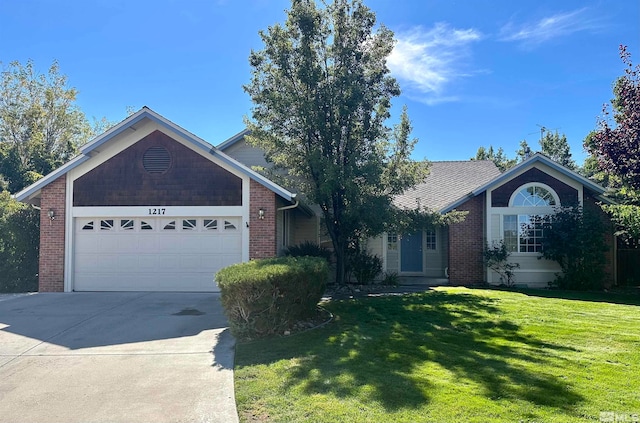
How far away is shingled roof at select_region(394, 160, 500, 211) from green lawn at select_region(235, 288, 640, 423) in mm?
8664

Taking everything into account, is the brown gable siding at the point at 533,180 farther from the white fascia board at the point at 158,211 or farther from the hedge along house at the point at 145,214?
the white fascia board at the point at 158,211

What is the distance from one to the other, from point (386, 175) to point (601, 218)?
794 cm

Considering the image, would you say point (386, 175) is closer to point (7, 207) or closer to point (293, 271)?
point (293, 271)

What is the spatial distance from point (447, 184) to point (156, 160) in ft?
41.6

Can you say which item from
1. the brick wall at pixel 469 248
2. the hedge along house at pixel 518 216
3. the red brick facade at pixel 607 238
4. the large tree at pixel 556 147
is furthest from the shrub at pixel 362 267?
the large tree at pixel 556 147

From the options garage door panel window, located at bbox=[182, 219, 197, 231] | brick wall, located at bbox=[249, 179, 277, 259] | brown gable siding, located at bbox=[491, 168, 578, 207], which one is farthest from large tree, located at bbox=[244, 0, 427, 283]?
brown gable siding, located at bbox=[491, 168, 578, 207]

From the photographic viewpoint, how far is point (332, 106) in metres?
12.8

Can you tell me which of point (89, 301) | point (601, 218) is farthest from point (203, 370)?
point (601, 218)

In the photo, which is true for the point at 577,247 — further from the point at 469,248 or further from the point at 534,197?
the point at 469,248

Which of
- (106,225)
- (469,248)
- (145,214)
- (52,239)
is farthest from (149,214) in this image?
(469,248)

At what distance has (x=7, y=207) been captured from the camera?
14438 mm

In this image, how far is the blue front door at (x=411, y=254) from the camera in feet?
60.0

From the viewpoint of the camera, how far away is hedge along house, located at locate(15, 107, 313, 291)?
13102mm

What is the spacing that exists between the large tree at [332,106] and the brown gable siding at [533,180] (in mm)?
4109
